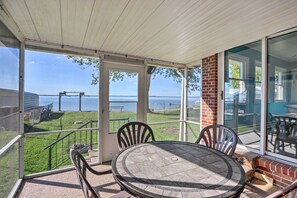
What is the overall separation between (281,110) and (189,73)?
246 centimetres

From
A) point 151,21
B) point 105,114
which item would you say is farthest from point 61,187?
point 151,21

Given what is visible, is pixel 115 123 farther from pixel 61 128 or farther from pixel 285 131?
pixel 285 131

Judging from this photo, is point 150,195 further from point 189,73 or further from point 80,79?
point 80,79

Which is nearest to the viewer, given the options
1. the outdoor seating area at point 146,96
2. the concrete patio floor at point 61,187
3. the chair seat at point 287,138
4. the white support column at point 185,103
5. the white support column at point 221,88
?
the outdoor seating area at point 146,96

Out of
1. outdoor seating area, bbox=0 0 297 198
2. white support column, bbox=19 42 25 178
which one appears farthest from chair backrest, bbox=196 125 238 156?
white support column, bbox=19 42 25 178

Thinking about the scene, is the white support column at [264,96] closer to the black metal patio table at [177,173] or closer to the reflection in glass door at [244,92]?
the reflection in glass door at [244,92]

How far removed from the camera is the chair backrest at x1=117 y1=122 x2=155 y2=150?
256cm

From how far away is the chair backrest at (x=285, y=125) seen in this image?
2482 millimetres

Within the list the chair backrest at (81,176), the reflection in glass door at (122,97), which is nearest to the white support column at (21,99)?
the reflection in glass door at (122,97)

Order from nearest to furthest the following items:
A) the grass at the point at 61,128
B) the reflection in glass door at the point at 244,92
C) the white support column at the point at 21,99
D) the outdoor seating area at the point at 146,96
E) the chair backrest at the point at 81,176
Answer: the chair backrest at the point at 81,176 → the outdoor seating area at the point at 146,96 → the white support column at the point at 21,99 → the reflection in glass door at the point at 244,92 → the grass at the point at 61,128

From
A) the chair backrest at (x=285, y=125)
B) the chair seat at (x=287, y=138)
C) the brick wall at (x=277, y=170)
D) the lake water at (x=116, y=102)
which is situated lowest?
the brick wall at (x=277, y=170)

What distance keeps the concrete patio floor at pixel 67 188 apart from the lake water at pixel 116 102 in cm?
150

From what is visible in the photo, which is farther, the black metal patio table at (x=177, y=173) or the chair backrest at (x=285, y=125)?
the chair backrest at (x=285, y=125)

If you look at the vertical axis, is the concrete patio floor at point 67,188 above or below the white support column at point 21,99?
below
